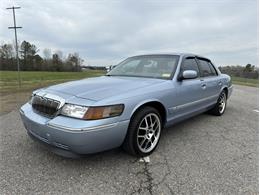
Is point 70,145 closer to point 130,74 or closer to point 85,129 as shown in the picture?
point 85,129

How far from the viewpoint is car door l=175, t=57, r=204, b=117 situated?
3.42m

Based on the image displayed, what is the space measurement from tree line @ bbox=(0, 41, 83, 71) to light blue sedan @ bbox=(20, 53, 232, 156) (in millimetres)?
53285

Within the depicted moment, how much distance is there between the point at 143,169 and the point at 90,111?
3.44 ft

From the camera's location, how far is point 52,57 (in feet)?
201

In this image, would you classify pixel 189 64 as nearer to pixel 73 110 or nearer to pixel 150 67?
pixel 150 67

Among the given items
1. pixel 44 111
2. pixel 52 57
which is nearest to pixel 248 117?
pixel 44 111

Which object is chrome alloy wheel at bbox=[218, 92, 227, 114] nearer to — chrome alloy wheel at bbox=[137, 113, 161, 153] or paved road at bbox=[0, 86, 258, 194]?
paved road at bbox=[0, 86, 258, 194]

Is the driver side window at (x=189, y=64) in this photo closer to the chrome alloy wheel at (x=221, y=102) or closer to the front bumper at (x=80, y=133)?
the chrome alloy wheel at (x=221, y=102)

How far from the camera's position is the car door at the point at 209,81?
14.0 feet

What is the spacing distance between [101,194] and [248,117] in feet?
15.7

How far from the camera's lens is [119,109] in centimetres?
245

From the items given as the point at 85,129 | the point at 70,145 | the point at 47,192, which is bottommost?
the point at 47,192

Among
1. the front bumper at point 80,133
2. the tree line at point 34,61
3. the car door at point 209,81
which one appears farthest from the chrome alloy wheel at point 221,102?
the tree line at point 34,61

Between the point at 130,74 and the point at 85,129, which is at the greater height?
the point at 130,74
